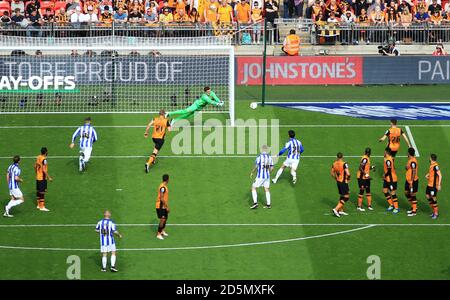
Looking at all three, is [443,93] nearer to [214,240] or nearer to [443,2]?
[443,2]

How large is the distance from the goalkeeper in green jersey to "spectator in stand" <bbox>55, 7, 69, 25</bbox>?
1119 centimetres

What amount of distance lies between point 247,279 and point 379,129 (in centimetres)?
1461

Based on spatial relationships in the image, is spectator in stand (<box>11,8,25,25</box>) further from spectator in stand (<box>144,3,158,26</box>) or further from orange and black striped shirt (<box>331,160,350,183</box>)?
orange and black striped shirt (<box>331,160,350,183</box>)

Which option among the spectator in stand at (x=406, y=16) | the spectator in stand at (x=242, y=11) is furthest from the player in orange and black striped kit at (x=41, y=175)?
the spectator in stand at (x=406, y=16)

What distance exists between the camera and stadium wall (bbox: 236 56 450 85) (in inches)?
2007

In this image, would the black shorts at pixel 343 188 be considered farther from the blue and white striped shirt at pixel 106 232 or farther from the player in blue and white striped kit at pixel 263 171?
the blue and white striped shirt at pixel 106 232

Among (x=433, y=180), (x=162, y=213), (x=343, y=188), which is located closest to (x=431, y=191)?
(x=433, y=180)

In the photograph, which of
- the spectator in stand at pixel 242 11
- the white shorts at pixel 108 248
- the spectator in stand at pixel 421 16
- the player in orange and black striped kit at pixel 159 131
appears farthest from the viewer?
the spectator in stand at pixel 421 16

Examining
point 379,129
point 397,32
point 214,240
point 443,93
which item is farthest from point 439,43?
point 214,240

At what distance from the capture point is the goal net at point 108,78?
152 feet

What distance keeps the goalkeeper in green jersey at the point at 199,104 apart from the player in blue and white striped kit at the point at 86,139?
413 centimetres

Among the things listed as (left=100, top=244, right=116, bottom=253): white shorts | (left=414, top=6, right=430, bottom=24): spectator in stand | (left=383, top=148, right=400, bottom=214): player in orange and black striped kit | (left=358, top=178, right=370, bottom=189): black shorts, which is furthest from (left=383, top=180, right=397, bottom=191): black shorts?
(left=414, top=6, right=430, bottom=24): spectator in stand

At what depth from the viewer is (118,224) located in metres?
34.5

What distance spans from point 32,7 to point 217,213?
70.3 feet
